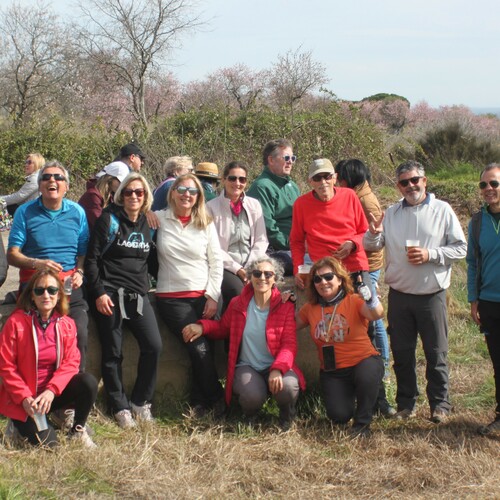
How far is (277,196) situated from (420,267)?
1.61 meters

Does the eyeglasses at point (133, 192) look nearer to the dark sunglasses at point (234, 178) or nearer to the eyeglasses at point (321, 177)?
the dark sunglasses at point (234, 178)

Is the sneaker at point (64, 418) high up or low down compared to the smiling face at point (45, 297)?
down

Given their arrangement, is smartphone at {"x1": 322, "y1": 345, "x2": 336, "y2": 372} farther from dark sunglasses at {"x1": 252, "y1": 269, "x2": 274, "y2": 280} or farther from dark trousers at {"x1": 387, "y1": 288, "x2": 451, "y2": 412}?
dark sunglasses at {"x1": 252, "y1": 269, "x2": 274, "y2": 280}

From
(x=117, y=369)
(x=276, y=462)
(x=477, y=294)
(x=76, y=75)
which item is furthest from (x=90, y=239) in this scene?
(x=76, y=75)

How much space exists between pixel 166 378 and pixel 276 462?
1.41 meters

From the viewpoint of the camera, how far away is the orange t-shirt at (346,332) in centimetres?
545

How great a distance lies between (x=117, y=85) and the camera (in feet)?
96.0

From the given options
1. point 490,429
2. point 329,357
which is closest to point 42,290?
point 329,357

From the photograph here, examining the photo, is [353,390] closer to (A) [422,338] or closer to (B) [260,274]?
(A) [422,338]

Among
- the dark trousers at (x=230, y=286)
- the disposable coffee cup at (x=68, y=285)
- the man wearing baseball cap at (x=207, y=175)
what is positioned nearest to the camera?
the disposable coffee cup at (x=68, y=285)

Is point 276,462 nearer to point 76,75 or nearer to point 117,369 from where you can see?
point 117,369

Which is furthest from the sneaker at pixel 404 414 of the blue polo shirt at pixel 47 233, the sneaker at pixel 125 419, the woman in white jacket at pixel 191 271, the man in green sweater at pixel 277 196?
the blue polo shirt at pixel 47 233

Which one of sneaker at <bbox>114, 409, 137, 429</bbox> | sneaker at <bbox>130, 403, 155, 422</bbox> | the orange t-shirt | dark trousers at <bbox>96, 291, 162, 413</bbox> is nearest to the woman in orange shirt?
the orange t-shirt

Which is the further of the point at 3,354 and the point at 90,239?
the point at 90,239
